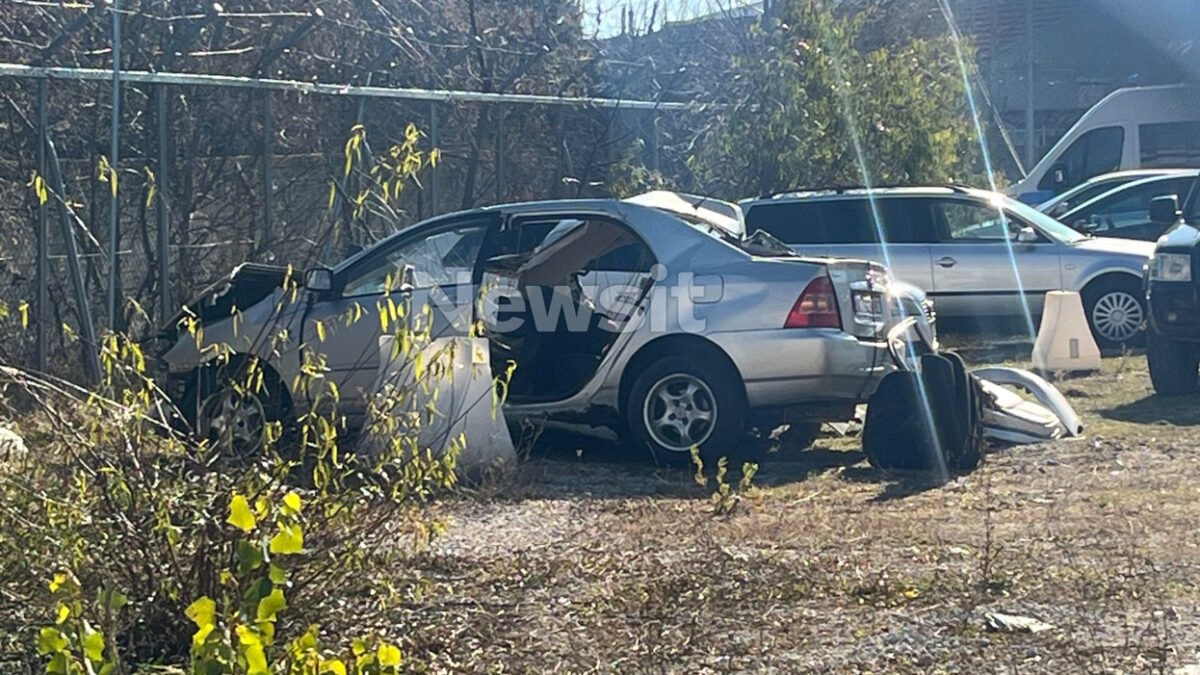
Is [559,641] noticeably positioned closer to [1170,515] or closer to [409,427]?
[409,427]

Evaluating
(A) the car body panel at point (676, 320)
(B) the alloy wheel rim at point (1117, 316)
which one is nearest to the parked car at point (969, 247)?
(B) the alloy wheel rim at point (1117, 316)

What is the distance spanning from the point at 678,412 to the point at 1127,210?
10.2 metres

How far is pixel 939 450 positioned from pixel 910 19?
15939 mm

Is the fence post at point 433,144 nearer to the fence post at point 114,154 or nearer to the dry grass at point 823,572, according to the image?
the fence post at point 114,154

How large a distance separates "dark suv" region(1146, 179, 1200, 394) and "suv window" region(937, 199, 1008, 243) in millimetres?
3038

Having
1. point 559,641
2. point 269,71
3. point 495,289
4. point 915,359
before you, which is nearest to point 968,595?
point 559,641

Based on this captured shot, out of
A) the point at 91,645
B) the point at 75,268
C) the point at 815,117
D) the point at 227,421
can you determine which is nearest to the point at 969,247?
the point at 815,117

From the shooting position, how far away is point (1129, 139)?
72.5 feet

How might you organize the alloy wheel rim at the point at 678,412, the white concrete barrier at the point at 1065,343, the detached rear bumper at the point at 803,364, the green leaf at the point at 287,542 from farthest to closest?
1. the white concrete barrier at the point at 1065,343
2. the alloy wheel rim at the point at 678,412
3. the detached rear bumper at the point at 803,364
4. the green leaf at the point at 287,542

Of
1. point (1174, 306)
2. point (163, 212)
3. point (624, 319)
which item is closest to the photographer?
point (624, 319)

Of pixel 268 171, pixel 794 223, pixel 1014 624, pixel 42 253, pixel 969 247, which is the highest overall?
pixel 268 171

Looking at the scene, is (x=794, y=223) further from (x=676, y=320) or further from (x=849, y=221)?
(x=676, y=320)

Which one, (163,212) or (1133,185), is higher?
(1133,185)

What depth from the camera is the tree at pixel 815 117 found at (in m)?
16.4
